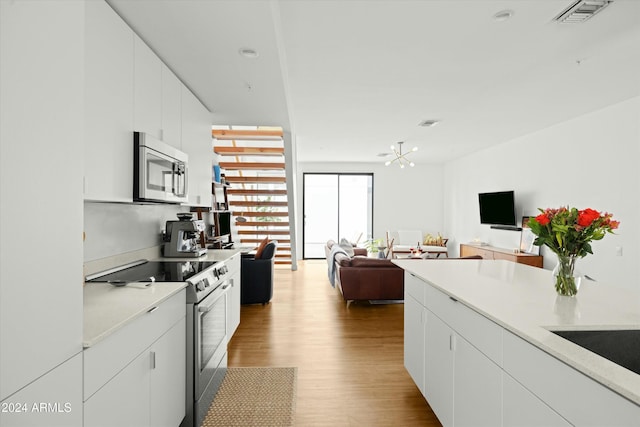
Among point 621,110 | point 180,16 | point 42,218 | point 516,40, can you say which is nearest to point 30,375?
point 42,218

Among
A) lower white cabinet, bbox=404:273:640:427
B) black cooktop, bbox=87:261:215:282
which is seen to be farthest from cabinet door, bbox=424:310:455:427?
black cooktop, bbox=87:261:215:282

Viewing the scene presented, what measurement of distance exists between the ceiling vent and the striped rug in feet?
10.7

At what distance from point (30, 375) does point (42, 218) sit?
16.4 inches

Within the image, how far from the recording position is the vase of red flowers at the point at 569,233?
163 centimetres

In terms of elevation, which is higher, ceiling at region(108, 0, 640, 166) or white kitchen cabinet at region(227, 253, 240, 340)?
ceiling at region(108, 0, 640, 166)

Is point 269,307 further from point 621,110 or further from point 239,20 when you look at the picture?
point 621,110

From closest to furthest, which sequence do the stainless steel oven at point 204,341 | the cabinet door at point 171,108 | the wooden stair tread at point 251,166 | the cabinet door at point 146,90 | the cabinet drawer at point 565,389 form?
the cabinet drawer at point 565,389, the stainless steel oven at point 204,341, the cabinet door at point 146,90, the cabinet door at point 171,108, the wooden stair tread at point 251,166

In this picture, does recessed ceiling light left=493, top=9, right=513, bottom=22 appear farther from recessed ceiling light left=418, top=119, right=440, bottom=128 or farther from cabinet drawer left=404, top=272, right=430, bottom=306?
recessed ceiling light left=418, top=119, right=440, bottom=128

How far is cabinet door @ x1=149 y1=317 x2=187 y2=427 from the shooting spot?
170 centimetres

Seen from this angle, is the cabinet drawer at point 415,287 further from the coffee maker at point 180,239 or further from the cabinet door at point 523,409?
the coffee maker at point 180,239

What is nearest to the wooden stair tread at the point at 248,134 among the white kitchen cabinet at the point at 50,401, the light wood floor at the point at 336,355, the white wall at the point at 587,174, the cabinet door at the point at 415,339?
the light wood floor at the point at 336,355

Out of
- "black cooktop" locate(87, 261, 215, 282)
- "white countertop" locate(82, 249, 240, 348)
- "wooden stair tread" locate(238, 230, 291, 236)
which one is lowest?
"white countertop" locate(82, 249, 240, 348)

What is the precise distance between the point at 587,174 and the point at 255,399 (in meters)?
5.21

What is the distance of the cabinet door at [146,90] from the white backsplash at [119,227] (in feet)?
2.02
